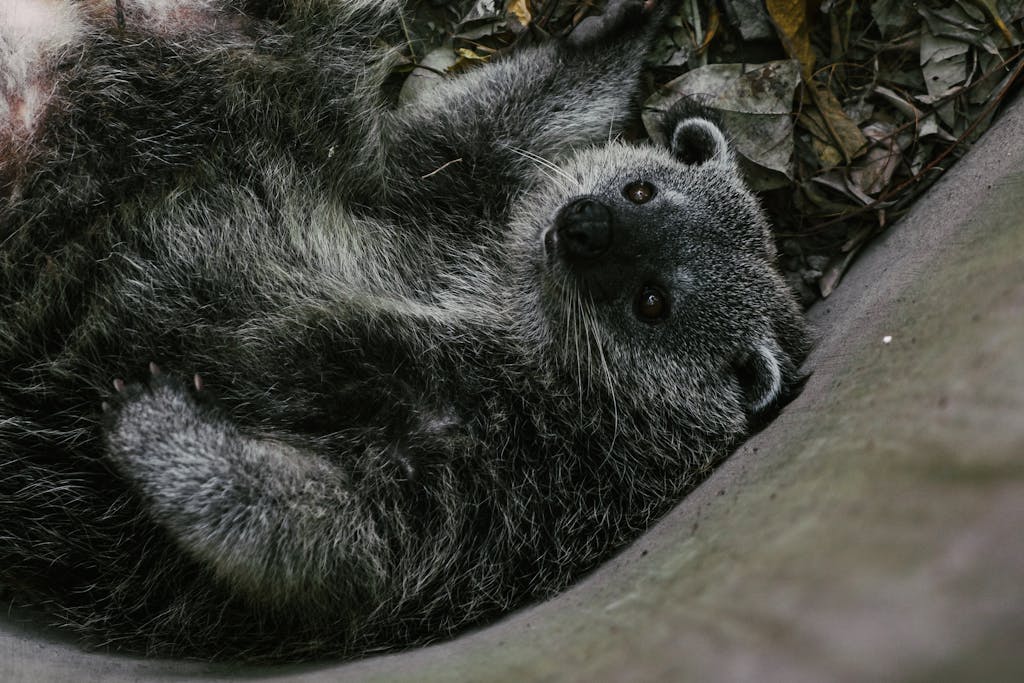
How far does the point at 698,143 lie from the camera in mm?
3562

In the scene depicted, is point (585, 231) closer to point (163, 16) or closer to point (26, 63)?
point (163, 16)

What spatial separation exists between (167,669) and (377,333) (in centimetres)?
136

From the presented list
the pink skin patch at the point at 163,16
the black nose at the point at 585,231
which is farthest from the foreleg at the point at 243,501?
the pink skin patch at the point at 163,16

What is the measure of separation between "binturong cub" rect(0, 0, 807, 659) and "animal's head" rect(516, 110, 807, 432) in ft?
0.03

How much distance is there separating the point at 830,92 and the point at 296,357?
2672 millimetres

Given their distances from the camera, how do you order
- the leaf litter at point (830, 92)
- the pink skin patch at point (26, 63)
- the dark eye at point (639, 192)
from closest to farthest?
the pink skin patch at point (26, 63)
the dark eye at point (639, 192)
the leaf litter at point (830, 92)

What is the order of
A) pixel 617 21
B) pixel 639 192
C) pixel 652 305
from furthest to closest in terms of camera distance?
pixel 617 21 < pixel 639 192 < pixel 652 305

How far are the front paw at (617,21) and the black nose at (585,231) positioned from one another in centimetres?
112

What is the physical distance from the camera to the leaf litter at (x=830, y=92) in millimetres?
3506

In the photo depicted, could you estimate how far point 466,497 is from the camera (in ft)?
9.70

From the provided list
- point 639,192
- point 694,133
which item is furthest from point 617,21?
point 639,192

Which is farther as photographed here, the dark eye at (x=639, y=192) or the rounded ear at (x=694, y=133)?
the rounded ear at (x=694, y=133)

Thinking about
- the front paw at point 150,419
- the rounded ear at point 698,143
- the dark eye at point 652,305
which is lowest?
the front paw at point 150,419

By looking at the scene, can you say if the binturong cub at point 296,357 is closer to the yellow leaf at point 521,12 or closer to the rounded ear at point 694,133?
the rounded ear at point 694,133
